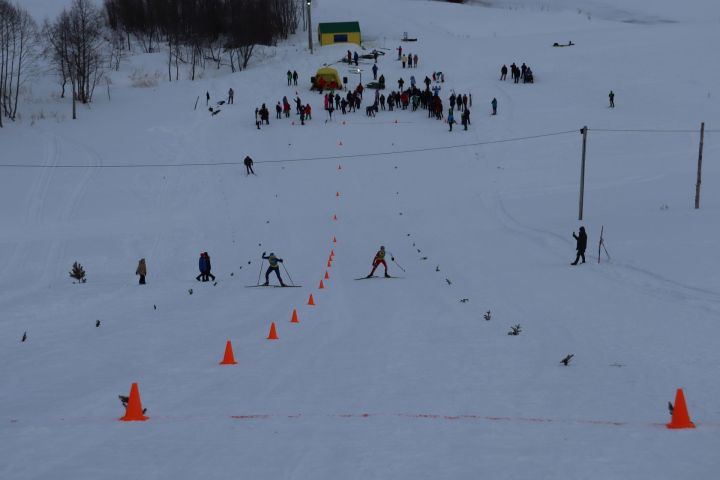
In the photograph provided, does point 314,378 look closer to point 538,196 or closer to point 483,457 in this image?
point 483,457

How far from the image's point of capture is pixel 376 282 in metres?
23.9

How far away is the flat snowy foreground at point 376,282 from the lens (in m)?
8.27

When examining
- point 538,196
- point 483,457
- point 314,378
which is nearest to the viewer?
point 483,457

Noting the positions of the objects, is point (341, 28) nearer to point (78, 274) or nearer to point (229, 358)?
point (78, 274)

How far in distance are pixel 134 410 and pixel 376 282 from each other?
49.4 ft

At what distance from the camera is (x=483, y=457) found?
7629 millimetres

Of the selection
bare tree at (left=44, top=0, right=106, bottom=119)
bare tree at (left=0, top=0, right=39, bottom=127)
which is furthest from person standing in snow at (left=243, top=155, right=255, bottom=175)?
bare tree at (left=44, top=0, right=106, bottom=119)

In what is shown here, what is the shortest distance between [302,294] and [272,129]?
31.1 metres

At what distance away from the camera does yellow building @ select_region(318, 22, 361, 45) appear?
78000 mm

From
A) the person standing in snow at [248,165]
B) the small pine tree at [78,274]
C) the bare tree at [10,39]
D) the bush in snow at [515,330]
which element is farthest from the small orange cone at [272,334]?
the bare tree at [10,39]

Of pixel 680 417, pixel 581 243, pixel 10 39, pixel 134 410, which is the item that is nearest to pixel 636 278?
pixel 581 243

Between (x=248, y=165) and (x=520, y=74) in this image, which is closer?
(x=248, y=165)

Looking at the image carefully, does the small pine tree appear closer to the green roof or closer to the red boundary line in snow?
the red boundary line in snow

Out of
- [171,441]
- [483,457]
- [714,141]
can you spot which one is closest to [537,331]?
[483,457]
